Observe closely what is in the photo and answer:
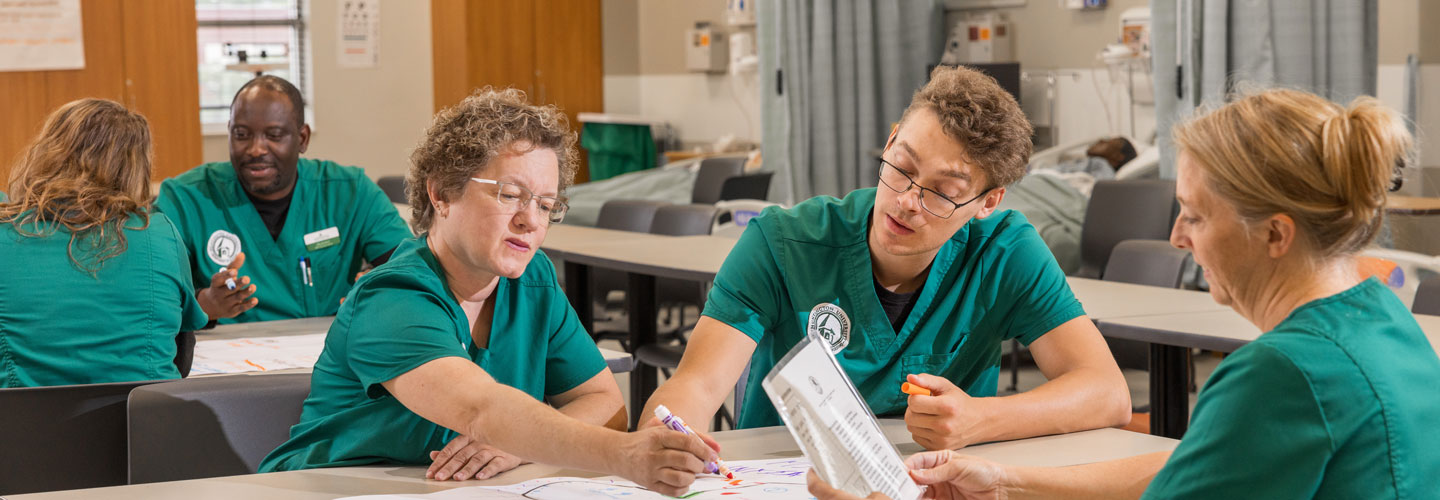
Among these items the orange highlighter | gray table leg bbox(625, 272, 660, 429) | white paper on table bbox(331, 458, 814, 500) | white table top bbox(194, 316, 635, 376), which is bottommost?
gray table leg bbox(625, 272, 660, 429)

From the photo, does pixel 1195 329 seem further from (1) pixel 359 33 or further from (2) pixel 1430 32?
(1) pixel 359 33

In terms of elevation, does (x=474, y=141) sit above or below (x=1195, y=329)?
above

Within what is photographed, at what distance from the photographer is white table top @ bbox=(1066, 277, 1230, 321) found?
2999 mm

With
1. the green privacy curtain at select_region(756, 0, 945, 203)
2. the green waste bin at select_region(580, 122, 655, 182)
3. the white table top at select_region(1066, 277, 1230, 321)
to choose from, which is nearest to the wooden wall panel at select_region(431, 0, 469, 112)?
the green waste bin at select_region(580, 122, 655, 182)

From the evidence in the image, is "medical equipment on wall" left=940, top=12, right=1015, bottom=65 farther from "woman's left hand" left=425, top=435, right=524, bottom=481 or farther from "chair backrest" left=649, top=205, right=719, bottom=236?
"woman's left hand" left=425, top=435, right=524, bottom=481

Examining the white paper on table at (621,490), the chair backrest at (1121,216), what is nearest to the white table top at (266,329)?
the white paper on table at (621,490)

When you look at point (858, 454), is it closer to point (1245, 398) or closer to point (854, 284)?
point (1245, 398)

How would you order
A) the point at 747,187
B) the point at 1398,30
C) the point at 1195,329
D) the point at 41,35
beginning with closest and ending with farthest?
1. the point at 1195,329
2. the point at 1398,30
3. the point at 747,187
4. the point at 41,35

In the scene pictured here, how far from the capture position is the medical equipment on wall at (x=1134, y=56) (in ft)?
21.8

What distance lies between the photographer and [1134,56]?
6664mm

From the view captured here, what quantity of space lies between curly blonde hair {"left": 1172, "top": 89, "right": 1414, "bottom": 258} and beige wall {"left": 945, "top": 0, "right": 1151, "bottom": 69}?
593cm

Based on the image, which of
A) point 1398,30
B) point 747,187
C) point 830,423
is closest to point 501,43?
point 747,187

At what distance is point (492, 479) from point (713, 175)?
5532mm

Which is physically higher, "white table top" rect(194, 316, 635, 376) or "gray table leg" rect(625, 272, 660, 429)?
"white table top" rect(194, 316, 635, 376)
